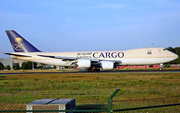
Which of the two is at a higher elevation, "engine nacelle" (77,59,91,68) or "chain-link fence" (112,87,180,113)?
"engine nacelle" (77,59,91,68)

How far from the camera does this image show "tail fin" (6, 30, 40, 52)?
1583 inches

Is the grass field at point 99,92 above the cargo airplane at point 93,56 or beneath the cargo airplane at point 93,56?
beneath

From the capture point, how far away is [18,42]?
4031 cm

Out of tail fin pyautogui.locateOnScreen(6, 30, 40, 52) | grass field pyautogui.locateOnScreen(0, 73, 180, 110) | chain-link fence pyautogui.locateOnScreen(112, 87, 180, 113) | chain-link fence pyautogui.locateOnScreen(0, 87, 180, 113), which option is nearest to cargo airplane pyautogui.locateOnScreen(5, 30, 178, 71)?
tail fin pyautogui.locateOnScreen(6, 30, 40, 52)

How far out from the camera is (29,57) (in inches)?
1542

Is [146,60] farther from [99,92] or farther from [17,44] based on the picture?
[17,44]

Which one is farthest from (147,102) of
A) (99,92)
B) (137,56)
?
(137,56)

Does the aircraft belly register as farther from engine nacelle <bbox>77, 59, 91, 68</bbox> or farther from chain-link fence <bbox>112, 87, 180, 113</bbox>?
chain-link fence <bbox>112, 87, 180, 113</bbox>

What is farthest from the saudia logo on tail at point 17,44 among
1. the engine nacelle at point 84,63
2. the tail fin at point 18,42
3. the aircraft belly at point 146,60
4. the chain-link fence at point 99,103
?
the chain-link fence at point 99,103

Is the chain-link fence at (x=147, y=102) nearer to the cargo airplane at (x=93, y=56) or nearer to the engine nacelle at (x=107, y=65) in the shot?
the engine nacelle at (x=107, y=65)

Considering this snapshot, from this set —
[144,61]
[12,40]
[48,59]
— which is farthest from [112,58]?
[12,40]

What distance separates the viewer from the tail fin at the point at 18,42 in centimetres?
4022

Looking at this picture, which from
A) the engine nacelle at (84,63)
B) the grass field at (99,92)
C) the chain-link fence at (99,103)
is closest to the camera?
the chain-link fence at (99,103)

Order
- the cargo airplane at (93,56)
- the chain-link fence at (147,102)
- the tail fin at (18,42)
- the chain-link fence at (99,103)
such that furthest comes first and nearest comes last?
the tail fin at (18,42) < the cargo airplane at (93,56) < the chain-link fence at (147,102) < the chain-link fence at (99,103)
